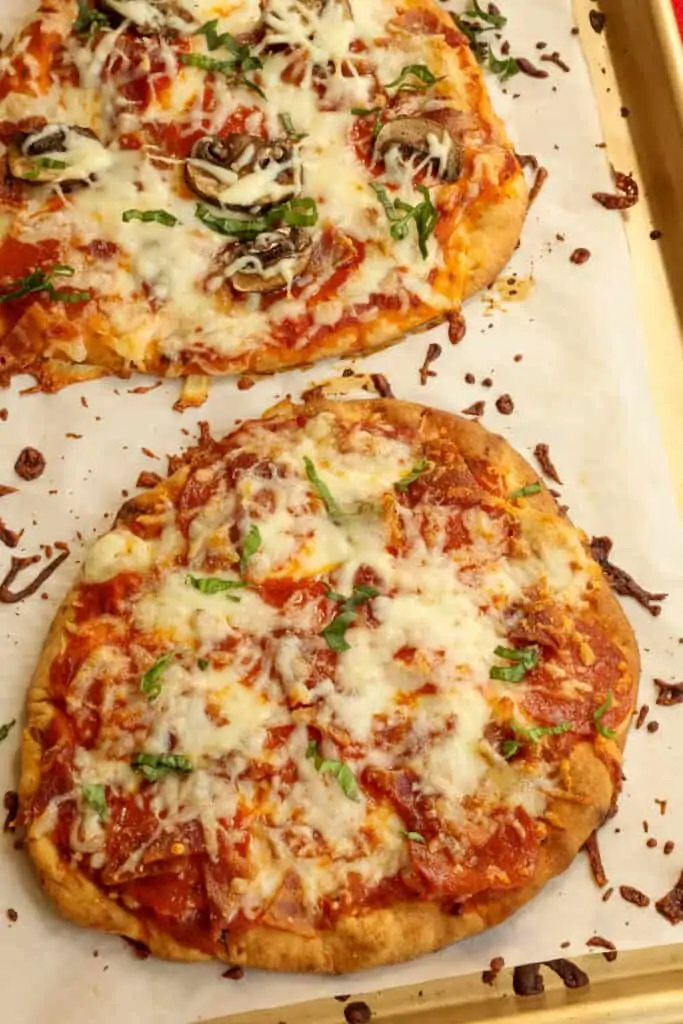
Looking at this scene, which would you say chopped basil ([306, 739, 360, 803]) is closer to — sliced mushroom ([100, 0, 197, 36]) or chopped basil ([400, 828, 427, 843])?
chopped basil ([400, 828, 427, 843])

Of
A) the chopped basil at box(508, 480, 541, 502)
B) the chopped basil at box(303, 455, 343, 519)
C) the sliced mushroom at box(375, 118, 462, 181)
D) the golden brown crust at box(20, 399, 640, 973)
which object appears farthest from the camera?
the sliced mushroom at box(375, 118, 462, 181)

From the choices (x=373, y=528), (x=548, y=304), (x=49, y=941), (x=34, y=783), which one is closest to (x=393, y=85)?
(x=548, y=304)

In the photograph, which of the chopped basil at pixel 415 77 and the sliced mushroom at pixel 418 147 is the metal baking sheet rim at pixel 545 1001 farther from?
the chopped basil at pixel 415 77

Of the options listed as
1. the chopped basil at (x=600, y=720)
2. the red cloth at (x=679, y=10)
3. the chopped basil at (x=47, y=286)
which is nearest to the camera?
the chopped basil at (x=600, y=720)

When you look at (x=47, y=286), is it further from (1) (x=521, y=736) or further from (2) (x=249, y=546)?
(1) (x=521, y=736)

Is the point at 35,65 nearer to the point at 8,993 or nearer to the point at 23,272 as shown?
the point at 23,272

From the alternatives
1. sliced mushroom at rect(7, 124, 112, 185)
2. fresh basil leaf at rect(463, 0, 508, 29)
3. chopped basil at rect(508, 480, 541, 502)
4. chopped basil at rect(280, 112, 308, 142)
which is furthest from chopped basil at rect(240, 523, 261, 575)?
fresh basil leaf at rect(463, 0, 508, 29)

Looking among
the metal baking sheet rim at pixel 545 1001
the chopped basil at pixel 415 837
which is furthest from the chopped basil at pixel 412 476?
the metal baking sheet rim at pixel 545 1001
